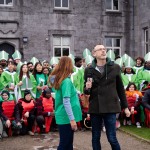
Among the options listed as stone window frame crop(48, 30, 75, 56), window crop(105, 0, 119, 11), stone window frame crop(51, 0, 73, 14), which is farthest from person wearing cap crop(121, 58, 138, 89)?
window crop(105, 0, 119, 11)

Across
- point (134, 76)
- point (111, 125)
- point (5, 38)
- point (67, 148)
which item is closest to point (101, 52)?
point (111, 125)

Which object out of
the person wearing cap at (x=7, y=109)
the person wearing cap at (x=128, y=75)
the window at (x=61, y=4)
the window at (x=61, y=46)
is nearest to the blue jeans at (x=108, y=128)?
the person wearing cap at (x=7, y=109)

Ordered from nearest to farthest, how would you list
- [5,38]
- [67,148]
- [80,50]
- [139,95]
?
[67,148] → [139,95] → [5,38] → [80,50]

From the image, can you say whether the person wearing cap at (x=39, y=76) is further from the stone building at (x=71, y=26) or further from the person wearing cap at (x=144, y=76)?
the stone building at (x=71, y=26)

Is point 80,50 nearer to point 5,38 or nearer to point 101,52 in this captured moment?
point 5,38

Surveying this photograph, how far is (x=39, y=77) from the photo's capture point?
32.3 ft

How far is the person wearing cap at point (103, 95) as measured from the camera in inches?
196

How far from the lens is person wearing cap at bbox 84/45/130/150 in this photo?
4.98m

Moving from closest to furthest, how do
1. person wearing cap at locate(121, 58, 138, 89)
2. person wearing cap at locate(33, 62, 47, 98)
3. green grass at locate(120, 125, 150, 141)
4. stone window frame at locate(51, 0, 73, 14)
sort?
1. green grass at locate(120, 125, 150, 141)
2. person wearing cap at locate(33, 62, 47, 98)
3. person wearing cap at locate(121, 58, 138, 89)
4. stone window frame at locate(51, 0, 73, 14)

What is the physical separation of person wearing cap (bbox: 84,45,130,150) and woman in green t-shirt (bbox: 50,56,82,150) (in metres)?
0.31

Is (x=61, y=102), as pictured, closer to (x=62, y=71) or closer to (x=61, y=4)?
(x=62, y=71)

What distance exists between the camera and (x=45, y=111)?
8.62m

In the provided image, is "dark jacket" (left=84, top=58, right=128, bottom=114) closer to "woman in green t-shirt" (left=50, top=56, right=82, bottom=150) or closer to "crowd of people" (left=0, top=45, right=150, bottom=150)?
"crowd of people" (left=0, top=45, right=150, bottom=150)

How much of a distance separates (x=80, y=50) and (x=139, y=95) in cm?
1031
